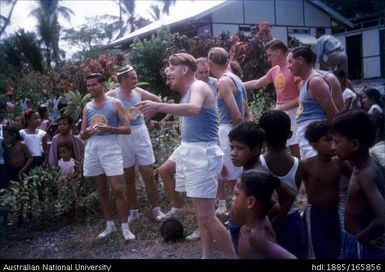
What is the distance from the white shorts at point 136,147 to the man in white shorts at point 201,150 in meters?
1.32

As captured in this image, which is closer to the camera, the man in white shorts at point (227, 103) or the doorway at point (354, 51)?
the man in white shorts at point (227, 103)

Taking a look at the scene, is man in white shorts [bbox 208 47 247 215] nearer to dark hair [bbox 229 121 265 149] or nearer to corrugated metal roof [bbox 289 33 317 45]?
dark hair [bbox 229 121 265 149]

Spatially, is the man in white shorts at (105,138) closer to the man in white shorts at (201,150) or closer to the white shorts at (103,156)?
the white shorts at (103,156)

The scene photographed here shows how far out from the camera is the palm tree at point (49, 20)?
17.6ft

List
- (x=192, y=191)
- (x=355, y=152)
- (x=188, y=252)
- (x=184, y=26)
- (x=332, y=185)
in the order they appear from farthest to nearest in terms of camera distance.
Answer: (x=184, y=26)
(x=188, y=252)
(x=192, y=191)
(x=332, y=185)
(x=355, y=152)

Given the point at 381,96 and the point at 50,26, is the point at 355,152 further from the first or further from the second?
the point at 50,26

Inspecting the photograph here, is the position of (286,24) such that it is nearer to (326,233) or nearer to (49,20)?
(49,20)

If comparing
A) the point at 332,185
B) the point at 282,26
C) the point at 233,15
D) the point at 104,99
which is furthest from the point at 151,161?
the point at 282,26

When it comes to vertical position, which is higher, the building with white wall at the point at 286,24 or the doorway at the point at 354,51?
the building with white wall at the point at 286,24

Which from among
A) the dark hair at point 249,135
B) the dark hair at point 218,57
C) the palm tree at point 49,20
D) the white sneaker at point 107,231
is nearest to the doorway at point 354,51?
the palm tree at point 49,20

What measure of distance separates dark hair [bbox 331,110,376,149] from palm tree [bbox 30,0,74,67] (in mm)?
3444

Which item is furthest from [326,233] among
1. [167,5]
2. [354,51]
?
[167,5]

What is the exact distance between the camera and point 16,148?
5.14 m

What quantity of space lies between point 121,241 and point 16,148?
6.18 ft
